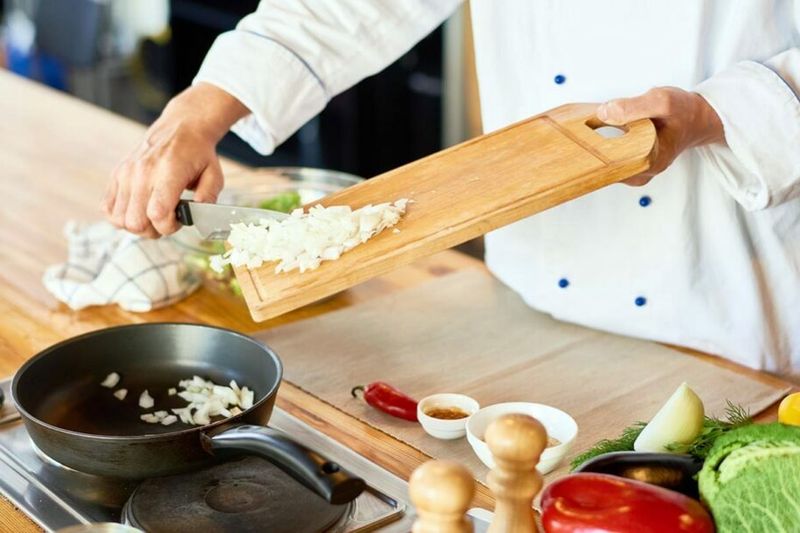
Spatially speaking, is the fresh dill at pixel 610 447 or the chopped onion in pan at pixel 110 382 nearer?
the fresh dill at pixel 610 447

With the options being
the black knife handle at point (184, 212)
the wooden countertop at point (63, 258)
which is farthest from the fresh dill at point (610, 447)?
the black knife handle at point (184, 212)

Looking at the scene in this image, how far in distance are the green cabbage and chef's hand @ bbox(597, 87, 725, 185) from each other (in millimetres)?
421

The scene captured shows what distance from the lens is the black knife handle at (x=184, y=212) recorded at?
1411mm

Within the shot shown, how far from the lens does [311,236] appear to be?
1.24m

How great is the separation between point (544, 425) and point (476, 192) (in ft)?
0.88

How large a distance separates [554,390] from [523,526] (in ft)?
1.88

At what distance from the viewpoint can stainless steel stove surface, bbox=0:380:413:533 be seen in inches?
42.3

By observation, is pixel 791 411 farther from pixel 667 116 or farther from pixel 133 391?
pixel 133 391

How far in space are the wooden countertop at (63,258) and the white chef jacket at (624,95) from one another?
0.11 metres

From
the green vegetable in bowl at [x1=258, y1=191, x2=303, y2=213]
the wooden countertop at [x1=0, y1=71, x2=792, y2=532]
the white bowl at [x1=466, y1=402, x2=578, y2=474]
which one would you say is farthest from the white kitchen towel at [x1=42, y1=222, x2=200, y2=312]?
the white bowl at [x1=466, y1=402, x2=578, y2=474]

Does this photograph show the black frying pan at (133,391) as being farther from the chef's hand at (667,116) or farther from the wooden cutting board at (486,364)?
Result: the chef's hand at (667,116)

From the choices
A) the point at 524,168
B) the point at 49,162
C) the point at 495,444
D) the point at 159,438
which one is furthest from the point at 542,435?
the point at 49,162

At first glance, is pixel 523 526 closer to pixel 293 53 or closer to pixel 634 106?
pixel 634 106

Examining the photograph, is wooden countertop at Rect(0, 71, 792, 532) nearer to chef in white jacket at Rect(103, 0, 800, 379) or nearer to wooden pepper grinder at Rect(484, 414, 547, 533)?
chef in white jacket at Rect(103, 0, 800, 379)
